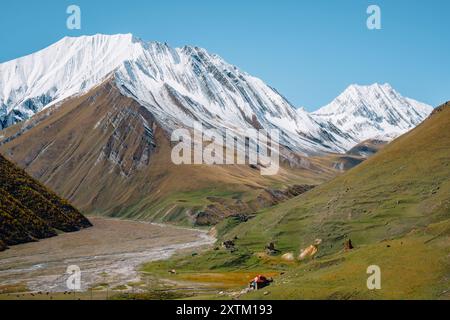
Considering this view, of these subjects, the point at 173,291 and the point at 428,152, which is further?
the point at 428,152

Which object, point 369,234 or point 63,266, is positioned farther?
point 63,266

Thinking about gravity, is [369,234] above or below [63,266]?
above

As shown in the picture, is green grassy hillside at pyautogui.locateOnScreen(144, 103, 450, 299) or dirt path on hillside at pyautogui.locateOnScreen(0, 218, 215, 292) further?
dirt path on hillside at pyautogui.locateOnScreen(0, 218, 215, 292)

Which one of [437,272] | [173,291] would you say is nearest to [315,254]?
[173,291]

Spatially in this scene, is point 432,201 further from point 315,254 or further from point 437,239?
point 437,239

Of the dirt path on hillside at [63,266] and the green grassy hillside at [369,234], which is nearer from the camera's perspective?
the green grassy hillside at [369,234]
